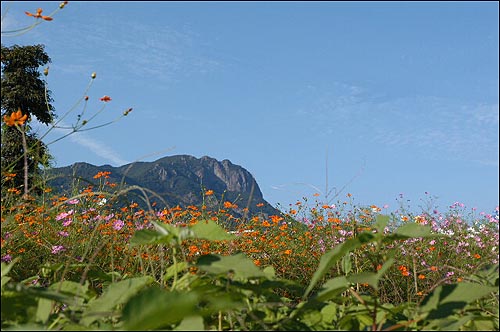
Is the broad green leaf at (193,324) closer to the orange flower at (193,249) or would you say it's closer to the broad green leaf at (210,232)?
the broad green leaf at (210,232)

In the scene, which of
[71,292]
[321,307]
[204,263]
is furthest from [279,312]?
[71,292]

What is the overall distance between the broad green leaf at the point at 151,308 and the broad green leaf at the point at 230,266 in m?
0.15

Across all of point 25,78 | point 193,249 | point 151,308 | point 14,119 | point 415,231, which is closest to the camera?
point 151,308

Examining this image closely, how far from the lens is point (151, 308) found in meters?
0.86

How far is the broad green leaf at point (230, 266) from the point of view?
103 cm

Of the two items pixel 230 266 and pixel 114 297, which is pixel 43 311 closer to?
pixel 114 297

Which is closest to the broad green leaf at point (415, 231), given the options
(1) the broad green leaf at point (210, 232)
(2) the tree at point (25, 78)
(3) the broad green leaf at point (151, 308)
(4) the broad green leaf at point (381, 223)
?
(4) the broad green leaf at point (381, 223)

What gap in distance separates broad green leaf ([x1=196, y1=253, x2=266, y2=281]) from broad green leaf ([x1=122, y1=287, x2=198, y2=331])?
0.49 ft

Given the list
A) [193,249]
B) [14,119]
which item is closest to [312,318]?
[14,119]

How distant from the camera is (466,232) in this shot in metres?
5.23

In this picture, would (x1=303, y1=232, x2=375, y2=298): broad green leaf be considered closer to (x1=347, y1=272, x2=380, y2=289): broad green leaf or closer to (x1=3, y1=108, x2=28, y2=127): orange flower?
(x1=347, y1=272, x2=380, y2=289): broad green leaf

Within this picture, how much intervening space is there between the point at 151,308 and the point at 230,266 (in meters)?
0.22

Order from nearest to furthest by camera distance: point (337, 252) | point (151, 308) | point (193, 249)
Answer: point (151, 308)
point (337, 252)
point (193, 249)

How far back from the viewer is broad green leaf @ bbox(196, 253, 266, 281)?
1032mm
